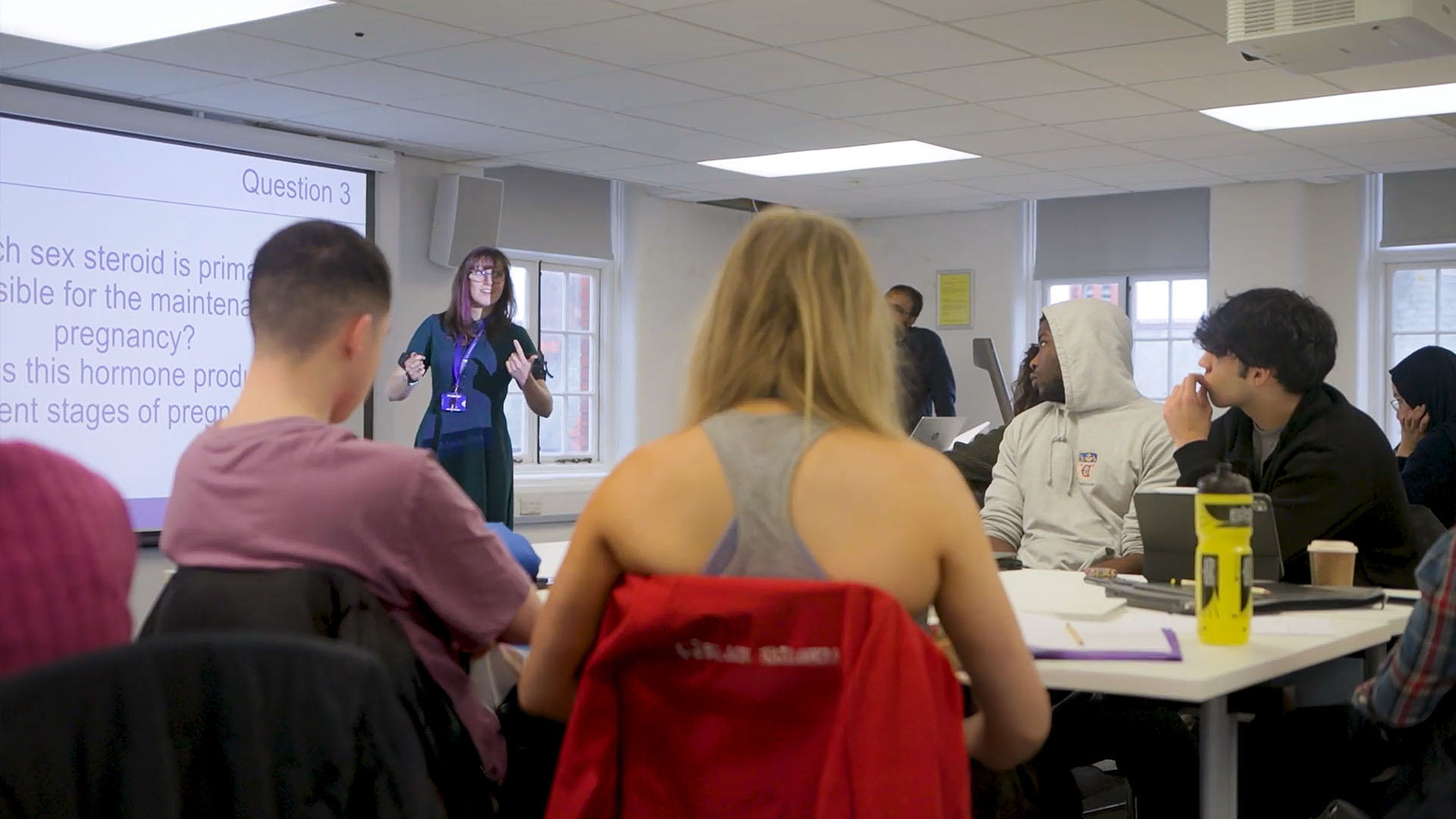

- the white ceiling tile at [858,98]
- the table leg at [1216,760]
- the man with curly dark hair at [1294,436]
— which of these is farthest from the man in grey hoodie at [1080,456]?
the white ceiling tile at [858,98]

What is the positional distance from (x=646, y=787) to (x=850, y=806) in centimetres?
23

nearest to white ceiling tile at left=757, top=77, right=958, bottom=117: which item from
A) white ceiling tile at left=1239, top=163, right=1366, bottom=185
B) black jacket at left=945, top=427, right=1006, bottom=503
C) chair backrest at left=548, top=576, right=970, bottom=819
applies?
black jacket at left=945, top=427, right=1006, bottom=503

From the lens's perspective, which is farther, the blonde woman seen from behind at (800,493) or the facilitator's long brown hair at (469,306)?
the facilitator's long brown hair at (469,306)

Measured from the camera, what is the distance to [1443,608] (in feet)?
5.29

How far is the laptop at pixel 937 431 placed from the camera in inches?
267

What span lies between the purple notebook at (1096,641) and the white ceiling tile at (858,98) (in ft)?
12.9

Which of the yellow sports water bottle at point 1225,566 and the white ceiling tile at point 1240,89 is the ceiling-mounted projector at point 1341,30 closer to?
the white ceiling tile at point 1240,89

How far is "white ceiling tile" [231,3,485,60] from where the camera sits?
4809 mm

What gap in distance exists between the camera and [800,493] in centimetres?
146

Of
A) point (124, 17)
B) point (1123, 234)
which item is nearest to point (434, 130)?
point (124, 17)

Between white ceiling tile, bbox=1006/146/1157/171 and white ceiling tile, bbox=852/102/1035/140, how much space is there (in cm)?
72

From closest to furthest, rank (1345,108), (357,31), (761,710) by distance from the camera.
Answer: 1. (761,710)
2. (357,31)
3. (1345,108)

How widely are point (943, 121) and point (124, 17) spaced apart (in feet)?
11.3

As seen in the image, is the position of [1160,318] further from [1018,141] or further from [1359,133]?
[1018,141]
